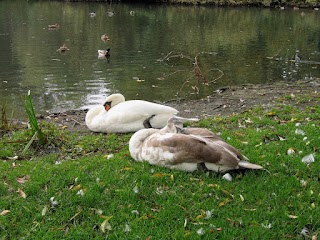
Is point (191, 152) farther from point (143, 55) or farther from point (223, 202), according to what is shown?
point (143, 55)

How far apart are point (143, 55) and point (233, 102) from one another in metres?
12.8

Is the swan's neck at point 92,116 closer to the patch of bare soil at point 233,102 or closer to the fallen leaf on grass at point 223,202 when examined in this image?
the patch of bare soil at point 233,102

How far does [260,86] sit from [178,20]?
101 feet

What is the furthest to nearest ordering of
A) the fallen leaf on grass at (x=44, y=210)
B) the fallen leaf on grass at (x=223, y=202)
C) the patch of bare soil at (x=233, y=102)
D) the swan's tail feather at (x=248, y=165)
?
the patch of bare soil at (x=233, y=102), the swan's tail feather at (x=248, y=165), the fallen leaf on grass at (x=223, y=202), the fallen leaf on grass at (x=44, y=210)

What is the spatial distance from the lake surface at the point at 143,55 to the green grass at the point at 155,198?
10.2ft

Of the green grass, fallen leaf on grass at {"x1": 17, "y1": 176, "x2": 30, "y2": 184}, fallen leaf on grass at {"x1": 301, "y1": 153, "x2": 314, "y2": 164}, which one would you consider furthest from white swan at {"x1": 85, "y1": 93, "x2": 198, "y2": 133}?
fallen leaf on grass at {"x1": 17, "y1": 176, "x2": 30, "y2": 184}

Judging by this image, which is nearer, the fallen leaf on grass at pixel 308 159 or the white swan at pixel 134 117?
the fallen leaf on grass at pixel 308 159

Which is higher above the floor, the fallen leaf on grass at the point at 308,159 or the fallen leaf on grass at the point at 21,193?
the fallen leaf on grass at the point at 308,159

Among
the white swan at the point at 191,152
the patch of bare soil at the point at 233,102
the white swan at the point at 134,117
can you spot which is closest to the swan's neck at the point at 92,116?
the white swan at the point at 134,117

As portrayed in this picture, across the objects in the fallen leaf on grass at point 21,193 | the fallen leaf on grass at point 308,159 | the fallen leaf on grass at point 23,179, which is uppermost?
the fallen leaf on grass at point 308,159

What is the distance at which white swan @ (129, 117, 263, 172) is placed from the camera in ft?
20.3

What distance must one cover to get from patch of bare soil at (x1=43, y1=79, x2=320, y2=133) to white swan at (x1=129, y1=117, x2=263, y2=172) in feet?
13.6

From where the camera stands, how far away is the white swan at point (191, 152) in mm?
6191

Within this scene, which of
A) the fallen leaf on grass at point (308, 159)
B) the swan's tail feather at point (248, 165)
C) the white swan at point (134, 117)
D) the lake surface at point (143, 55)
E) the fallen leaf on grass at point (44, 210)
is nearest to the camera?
the fallen leaf on grass at point (44, 210)
